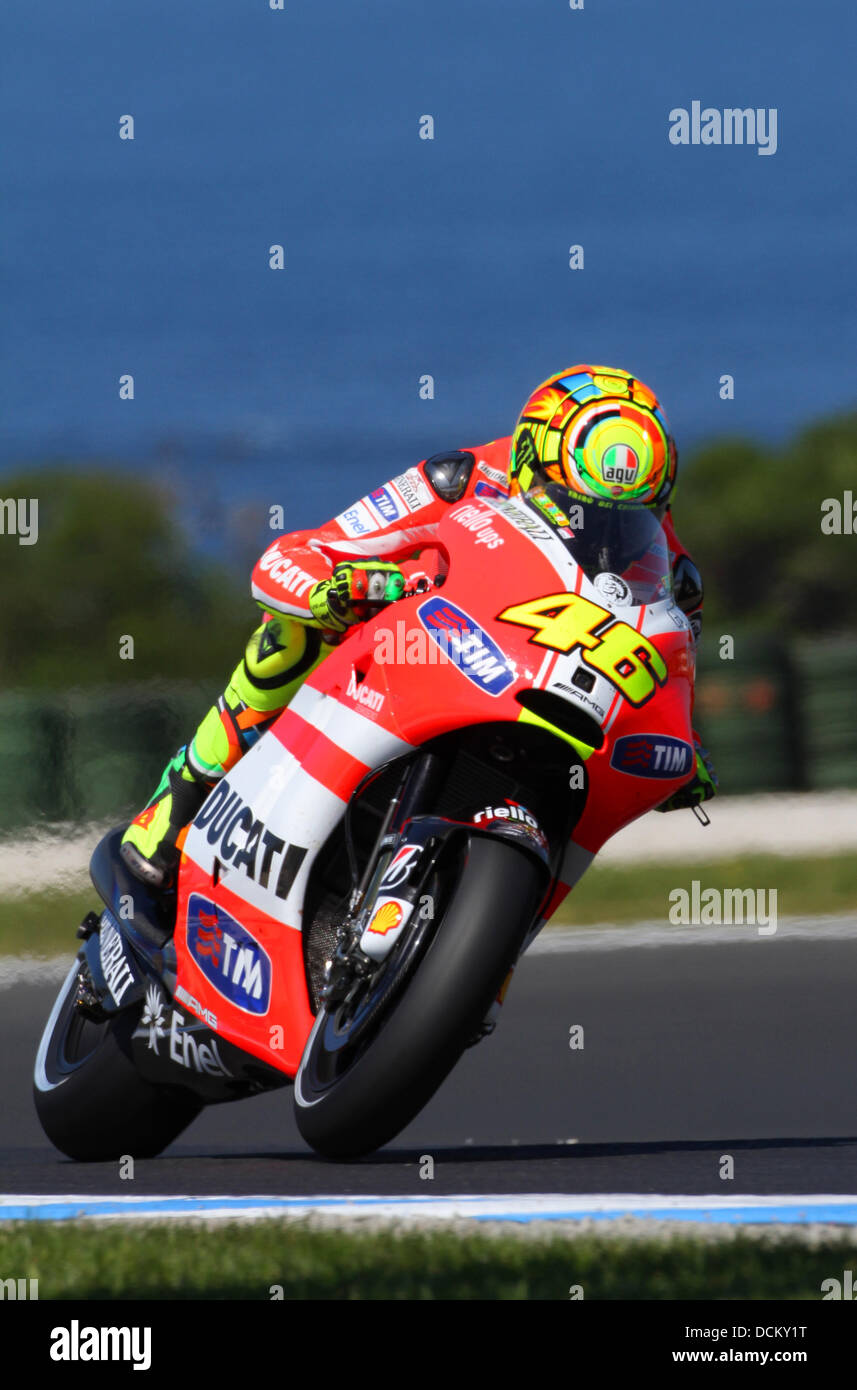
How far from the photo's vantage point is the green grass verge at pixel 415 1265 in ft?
11.3

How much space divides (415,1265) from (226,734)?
1601mm

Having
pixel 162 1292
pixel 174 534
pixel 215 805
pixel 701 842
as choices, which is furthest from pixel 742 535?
pixel 162 1292

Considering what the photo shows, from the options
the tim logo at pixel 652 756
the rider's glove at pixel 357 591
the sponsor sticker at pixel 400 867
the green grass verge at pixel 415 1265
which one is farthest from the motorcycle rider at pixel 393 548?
the green grass verge at pixel 415 1265

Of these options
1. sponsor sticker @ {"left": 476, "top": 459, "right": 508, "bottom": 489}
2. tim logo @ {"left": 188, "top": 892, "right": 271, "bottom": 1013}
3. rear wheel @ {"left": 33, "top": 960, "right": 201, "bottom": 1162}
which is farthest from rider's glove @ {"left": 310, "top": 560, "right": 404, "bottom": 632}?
rear wheel @ {"left": 33, "top": 960, "right": 201, "bottom": 1162}

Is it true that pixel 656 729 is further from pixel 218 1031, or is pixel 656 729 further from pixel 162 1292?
pixel 162 1292

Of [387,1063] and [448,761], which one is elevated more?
[448,761]

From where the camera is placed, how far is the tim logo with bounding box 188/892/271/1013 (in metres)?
4.37

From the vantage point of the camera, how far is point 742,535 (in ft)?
60.4

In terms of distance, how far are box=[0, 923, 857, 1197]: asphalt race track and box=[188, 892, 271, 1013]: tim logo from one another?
373 millimetres

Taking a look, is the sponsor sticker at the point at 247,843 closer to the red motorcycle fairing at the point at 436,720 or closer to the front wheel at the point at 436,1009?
the red motorcycle fairing at the point at 436,720

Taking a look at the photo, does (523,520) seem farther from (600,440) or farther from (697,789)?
(697,789)

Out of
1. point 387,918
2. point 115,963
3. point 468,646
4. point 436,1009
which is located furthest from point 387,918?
→ point 115,963

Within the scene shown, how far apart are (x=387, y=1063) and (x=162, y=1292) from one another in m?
0.58

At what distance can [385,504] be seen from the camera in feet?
14.8
